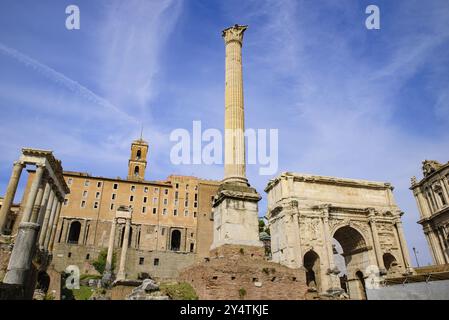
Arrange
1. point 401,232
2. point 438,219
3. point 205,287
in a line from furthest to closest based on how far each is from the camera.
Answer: point 438,219, point 401,232, point 205,287

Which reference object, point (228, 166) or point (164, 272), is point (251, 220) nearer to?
point (228, 166)

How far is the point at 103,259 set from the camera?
50.0 metres

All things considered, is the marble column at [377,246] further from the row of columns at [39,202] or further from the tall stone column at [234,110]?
the row of columns at [39,202]

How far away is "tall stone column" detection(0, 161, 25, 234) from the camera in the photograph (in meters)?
26.7

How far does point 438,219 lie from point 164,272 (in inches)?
1559

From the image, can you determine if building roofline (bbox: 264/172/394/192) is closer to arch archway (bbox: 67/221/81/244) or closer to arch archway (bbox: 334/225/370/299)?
arch archway (bbox: 334/225/370/299)

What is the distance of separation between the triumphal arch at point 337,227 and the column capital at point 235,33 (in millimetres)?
16385

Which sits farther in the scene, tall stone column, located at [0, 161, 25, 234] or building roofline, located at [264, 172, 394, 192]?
building roofline, located at [264, 172, 394, 192]

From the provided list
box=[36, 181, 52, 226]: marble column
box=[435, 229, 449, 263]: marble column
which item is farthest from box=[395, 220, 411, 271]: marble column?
box=[36, 181, 52, 226]: marble column

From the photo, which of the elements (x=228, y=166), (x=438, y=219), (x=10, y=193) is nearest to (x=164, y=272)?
(x=10, y=193)

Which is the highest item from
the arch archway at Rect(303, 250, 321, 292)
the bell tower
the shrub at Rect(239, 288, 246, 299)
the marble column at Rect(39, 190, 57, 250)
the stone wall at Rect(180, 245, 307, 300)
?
the bell tower

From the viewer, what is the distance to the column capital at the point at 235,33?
54.3ft

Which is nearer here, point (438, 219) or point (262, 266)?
point (262, 266)
